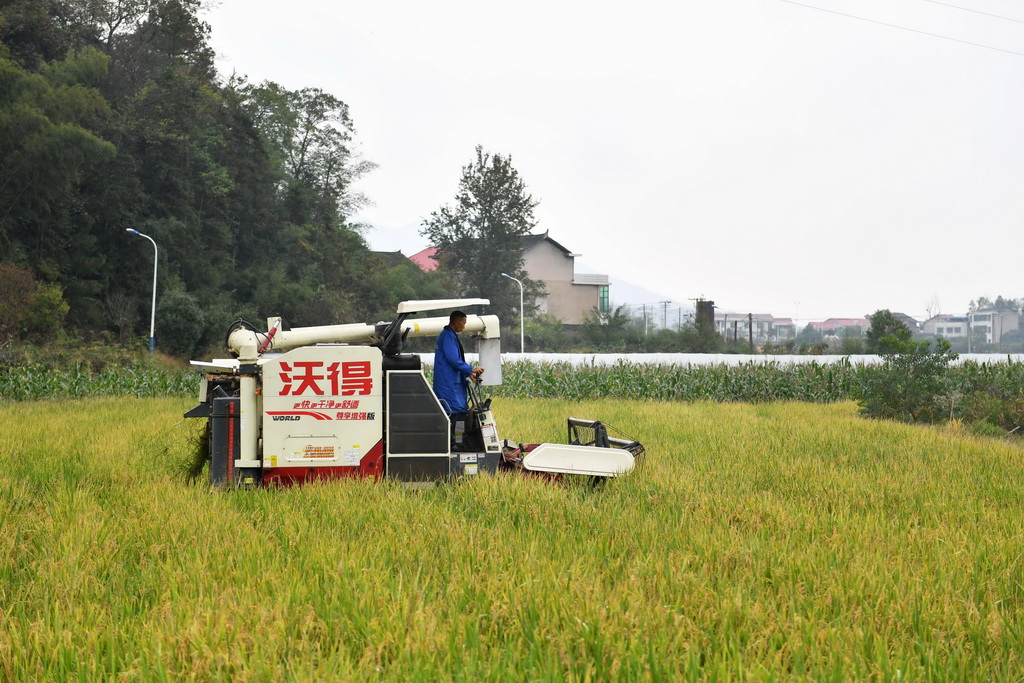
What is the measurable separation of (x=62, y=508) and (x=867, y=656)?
6497mm

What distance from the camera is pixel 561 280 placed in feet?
241

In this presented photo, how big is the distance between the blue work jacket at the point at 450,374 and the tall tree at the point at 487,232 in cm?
5229

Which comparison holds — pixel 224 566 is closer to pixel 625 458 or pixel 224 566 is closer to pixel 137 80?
pixel 625 458

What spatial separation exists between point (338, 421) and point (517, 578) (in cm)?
355

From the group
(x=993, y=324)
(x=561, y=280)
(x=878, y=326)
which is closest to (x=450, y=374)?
(x=878, y=326)

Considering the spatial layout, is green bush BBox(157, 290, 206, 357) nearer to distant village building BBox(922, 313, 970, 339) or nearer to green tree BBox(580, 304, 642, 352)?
green tree BBox(580, 304, 642, 352)

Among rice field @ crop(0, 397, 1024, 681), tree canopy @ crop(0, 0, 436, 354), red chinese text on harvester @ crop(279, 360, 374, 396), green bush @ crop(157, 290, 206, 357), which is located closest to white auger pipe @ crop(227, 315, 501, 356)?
red chinese text on harvester @ crop(279, 360, 374, 396)

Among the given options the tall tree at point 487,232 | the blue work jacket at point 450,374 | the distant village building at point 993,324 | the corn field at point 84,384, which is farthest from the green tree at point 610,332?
the blue work jacket at point 450,374

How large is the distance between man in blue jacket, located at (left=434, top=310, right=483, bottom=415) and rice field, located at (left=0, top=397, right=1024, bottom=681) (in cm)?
114

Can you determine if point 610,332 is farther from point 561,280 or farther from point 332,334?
point 332,334

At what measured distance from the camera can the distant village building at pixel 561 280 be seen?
71.6 m

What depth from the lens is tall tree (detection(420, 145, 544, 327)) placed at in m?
61.9

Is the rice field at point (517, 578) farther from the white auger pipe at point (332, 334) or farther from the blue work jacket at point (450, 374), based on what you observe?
the white auger pipe at point (332, 334)

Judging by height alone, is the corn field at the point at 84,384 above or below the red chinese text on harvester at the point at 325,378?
below
